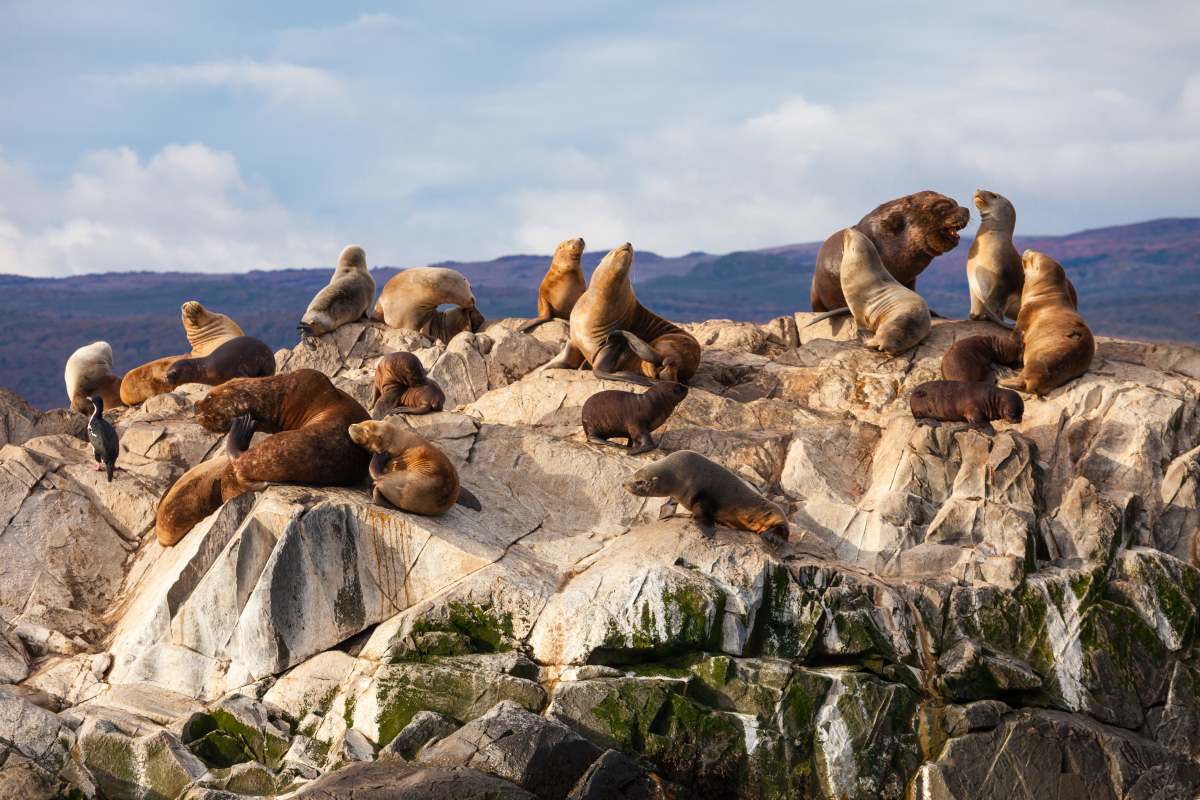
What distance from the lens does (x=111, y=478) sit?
13.2m

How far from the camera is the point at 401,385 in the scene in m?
14.5

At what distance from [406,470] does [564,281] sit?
6.89m

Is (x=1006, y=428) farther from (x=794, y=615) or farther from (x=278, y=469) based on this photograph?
(x=278, y=469)

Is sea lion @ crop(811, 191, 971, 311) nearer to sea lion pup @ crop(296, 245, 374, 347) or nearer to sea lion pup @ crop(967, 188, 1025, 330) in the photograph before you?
sea lion pup @ crop(967, 188, 1025, 330)

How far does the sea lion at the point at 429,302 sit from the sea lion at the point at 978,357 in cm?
694

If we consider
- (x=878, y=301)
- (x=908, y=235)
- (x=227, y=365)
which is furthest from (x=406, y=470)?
(x=908, y=235)

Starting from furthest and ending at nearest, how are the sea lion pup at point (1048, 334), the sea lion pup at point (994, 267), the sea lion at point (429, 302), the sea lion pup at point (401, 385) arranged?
the sea lion at point (429, 302)
the sea lion pup at point (994, 267)
the sea lion pup at point (401, 385)
the sea lion pup at point (1048, 334)

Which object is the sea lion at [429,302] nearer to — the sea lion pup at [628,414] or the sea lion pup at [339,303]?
the sea lion pup at [339,303]

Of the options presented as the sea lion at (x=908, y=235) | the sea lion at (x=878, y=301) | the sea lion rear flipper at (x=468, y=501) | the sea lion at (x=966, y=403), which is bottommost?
the sea lion rear flipper at (x=468, y=501)

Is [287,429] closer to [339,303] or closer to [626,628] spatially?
[626,628]

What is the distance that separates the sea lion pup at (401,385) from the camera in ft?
46.9

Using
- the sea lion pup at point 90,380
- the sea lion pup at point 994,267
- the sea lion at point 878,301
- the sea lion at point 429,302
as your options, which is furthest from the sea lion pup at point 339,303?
the sea lion pup at point 994,267

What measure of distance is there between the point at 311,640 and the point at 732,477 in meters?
3.56

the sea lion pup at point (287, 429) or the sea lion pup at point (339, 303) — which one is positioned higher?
the sea lion pup at point (339, 303)
